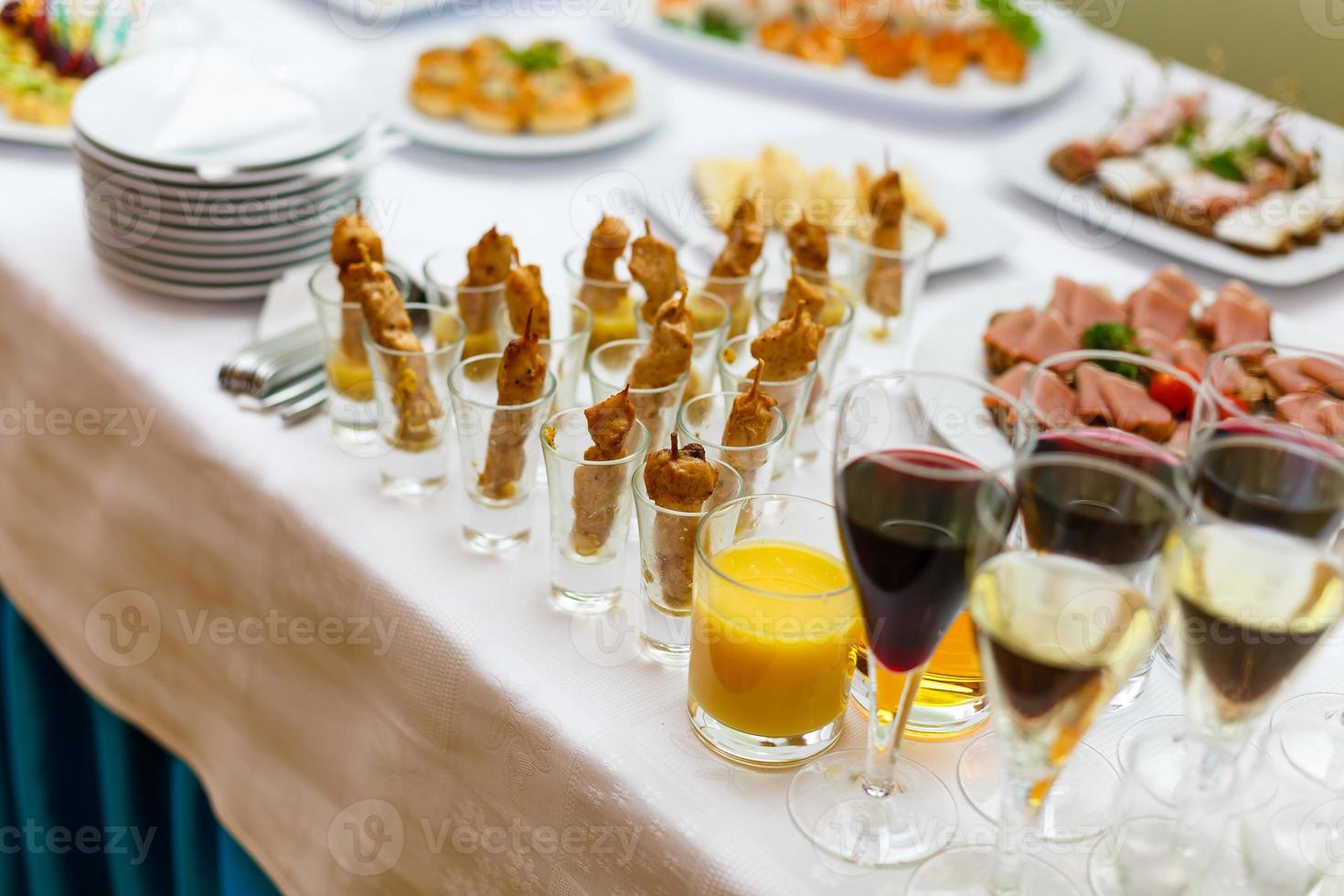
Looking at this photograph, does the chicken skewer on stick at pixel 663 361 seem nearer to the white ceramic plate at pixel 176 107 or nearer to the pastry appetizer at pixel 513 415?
the pastry appetizer at pixel 513 415

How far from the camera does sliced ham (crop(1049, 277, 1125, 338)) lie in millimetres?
1364

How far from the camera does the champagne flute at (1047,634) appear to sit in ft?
1.97

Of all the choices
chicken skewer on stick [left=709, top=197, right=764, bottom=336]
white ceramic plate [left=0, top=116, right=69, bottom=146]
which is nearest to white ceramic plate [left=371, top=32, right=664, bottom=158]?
white ceramic plate [left=0, top=116, right=69, bottom=146]

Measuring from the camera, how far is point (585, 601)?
0.97m

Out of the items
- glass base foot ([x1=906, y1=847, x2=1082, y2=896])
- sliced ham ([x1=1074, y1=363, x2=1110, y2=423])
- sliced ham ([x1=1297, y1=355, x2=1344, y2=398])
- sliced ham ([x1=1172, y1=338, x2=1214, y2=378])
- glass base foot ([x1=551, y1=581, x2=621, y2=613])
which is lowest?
glass base foot ([x1=551, y1=581, x2=621, y2=613])

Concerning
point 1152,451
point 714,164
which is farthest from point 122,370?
point 1152,451

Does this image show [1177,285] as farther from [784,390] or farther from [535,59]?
[535,59]

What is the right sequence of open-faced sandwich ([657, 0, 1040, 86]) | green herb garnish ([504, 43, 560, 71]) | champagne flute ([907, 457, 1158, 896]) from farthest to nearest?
open-faced sandwich ([657, 0, 1040, 86]) < green herb garnish ([504, 43, 560, 71]) < champagne flute ([907, 457, 1158, 896])

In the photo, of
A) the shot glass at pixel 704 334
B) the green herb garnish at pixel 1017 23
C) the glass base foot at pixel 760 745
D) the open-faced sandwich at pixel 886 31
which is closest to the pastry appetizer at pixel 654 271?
the shot glass at pixel 704 334

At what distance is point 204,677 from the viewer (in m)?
1.23

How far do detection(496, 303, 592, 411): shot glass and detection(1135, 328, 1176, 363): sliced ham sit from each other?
0.59 metres

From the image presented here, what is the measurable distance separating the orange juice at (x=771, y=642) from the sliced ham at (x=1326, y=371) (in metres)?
0.44

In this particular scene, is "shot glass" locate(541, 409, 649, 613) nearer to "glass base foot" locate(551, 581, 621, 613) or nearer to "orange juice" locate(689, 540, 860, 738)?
"glass base foot" locate(551, 581, 621, 613)

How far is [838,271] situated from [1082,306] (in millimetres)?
289
